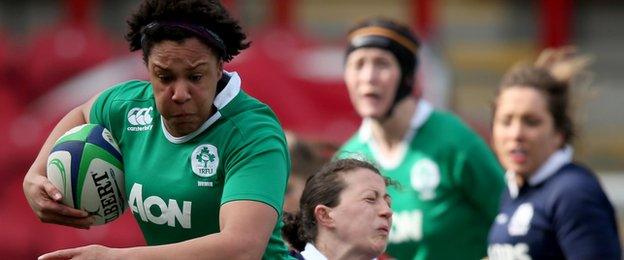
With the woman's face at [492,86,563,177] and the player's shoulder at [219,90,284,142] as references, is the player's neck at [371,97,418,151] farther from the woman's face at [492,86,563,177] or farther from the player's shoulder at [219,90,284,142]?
the player's shoulder at [219,90,284,142]

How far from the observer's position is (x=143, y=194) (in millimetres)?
4055

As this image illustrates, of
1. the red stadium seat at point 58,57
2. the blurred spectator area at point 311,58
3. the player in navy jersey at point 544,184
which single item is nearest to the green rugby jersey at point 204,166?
the player in navy jersey at point 544,184

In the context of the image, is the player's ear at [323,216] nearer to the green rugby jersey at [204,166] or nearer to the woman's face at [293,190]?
the green rugby jersey at [204,166]

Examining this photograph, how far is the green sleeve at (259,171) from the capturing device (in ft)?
12.7

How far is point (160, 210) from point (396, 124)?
101 inches

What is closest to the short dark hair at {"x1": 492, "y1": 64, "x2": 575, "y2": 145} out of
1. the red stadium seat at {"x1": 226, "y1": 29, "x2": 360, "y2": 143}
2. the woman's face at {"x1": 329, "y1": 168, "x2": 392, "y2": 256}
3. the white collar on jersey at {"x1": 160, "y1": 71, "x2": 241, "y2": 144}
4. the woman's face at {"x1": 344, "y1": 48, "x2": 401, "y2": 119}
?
the woman's face at {"x1": 344, "y1": 48, "x2": 401, "y2": 119}

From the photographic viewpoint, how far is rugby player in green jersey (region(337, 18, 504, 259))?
626 centimetres

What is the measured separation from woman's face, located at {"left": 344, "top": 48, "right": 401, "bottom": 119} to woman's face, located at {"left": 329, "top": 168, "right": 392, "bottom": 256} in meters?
1.89

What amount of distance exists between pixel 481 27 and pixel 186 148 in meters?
7.36

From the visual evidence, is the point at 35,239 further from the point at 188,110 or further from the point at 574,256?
the point at 188,110

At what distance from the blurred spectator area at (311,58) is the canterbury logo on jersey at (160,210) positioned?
13.7 ft

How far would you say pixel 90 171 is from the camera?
4.09 metres

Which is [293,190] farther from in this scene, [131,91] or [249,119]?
[249,119]

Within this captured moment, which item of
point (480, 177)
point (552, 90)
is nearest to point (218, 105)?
point (552, 90)
